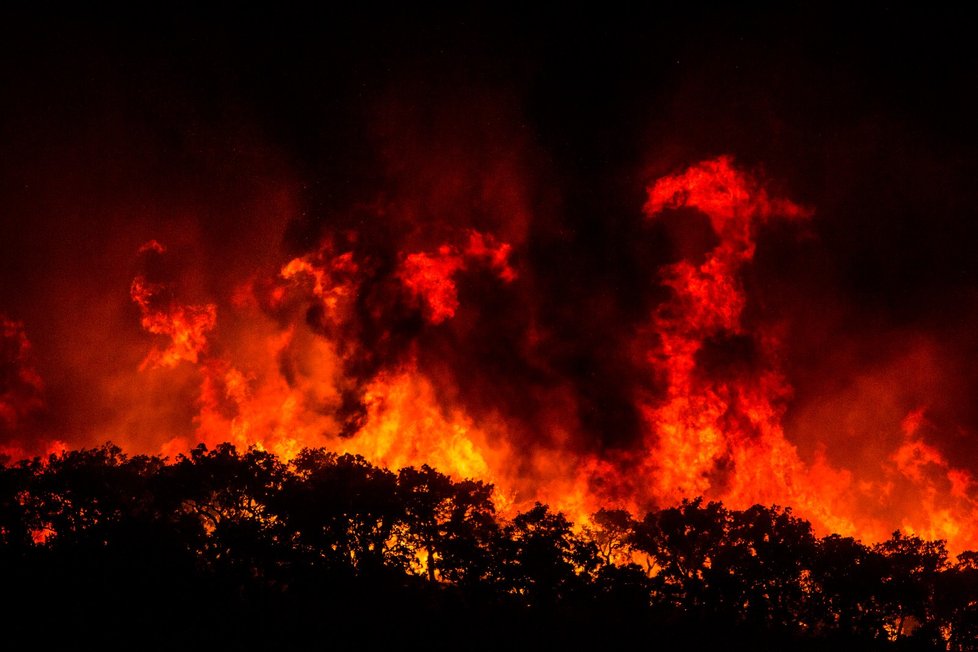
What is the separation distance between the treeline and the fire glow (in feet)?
49.7

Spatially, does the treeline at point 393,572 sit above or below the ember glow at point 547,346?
below

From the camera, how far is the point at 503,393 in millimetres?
52375

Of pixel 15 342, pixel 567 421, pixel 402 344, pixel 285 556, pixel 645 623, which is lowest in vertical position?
pixel 645 623

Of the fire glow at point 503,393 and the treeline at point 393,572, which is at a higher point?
the fire glow at point 503,393

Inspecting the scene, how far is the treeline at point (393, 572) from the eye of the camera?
24.5m

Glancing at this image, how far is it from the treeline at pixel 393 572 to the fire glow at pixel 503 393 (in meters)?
15.1

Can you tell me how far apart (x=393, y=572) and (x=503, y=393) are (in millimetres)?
25602

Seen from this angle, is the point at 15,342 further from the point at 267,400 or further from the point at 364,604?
the point at 364,604

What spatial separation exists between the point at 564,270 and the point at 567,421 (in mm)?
13710

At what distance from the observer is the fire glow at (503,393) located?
46312 millimetres

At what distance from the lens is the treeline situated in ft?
80.3

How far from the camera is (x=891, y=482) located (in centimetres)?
5169

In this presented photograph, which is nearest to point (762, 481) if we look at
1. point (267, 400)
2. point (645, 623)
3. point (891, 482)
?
point (891, 482)

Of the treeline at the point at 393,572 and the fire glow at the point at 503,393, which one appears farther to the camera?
the fire glow at the point at 503,393
